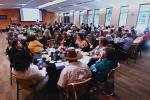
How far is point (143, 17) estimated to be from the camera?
10.3 metres

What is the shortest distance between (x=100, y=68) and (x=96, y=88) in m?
0.74

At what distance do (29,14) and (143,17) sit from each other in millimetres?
16289

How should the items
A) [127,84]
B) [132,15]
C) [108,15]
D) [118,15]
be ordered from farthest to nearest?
[108,15], [118,15], [132,15], [127,84]

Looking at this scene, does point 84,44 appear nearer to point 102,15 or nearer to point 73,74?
point 73,74

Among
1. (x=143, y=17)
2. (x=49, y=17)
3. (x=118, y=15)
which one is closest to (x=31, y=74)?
(x=143, y=17)

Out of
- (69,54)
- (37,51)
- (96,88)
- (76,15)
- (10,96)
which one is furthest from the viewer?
(76,15)

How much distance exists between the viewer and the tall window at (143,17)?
9.98 meters

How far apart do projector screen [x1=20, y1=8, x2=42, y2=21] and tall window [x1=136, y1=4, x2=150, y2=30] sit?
1527cm

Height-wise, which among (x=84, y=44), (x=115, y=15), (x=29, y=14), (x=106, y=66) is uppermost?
(x=29, y=14)

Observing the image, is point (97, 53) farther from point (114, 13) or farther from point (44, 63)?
point (114, 13)

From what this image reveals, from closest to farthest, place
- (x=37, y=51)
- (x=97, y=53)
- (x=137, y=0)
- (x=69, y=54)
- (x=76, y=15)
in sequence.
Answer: (x=69, y=54) < (x=97, y=53) < (x=37, y=51) < (x=137, y=0) < (x=76, y=15)

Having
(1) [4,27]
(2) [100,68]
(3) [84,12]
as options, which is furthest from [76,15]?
(2) [100,68]

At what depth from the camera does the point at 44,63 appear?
10.2 feet

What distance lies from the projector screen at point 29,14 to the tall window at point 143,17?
1527cm
